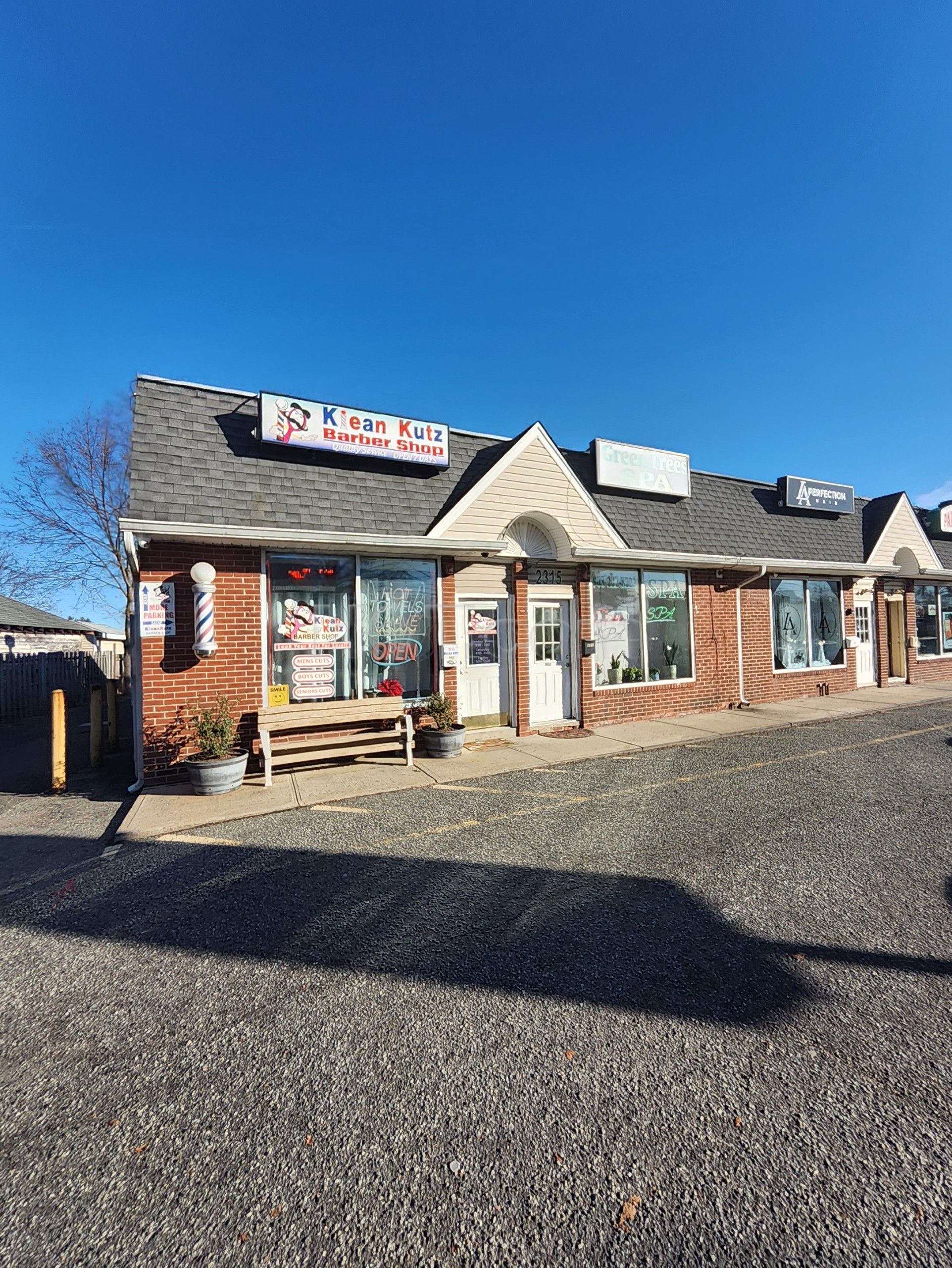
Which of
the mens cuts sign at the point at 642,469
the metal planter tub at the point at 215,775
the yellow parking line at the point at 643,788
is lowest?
the yellow parking line at the point at 643,788


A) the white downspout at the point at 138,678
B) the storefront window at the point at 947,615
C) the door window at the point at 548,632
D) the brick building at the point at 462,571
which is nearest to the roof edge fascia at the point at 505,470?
the brick building at the point at 462,571

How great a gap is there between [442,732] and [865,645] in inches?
520

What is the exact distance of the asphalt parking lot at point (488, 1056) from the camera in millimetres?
1812

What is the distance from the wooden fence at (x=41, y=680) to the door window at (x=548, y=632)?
1115 cm

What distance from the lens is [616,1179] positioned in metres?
1.95

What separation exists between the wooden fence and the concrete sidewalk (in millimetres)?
9496

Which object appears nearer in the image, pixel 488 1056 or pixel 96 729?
pixel 488 1056

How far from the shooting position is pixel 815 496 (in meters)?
14.4

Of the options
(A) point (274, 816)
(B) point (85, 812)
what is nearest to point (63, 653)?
(B) point (85, 812)

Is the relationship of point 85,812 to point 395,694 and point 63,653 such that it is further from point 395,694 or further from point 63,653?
point 63,653

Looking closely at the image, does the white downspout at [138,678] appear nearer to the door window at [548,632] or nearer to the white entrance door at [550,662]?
the white entrance door at [550,662]

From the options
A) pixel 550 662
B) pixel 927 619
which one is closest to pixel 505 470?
pixel 550 662

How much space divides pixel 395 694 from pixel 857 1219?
728cm

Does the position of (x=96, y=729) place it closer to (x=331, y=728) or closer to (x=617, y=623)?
(x=331, y=728)
